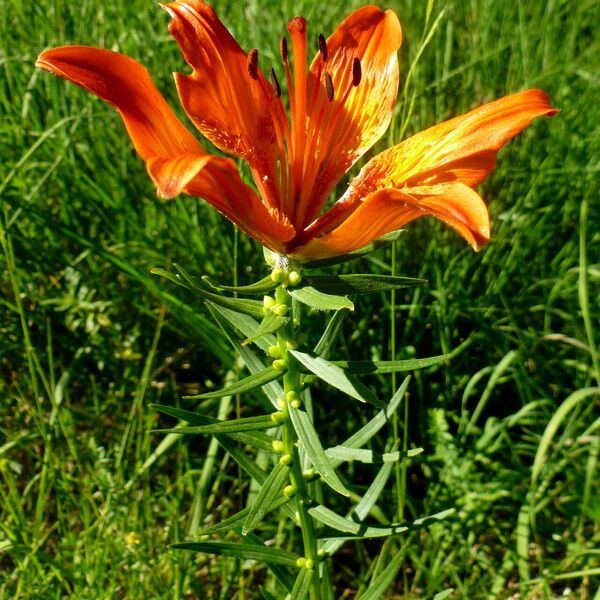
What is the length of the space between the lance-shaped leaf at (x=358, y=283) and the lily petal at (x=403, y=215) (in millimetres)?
45

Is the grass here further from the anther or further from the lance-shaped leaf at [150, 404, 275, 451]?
Result: the anther

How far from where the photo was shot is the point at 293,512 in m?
1.39

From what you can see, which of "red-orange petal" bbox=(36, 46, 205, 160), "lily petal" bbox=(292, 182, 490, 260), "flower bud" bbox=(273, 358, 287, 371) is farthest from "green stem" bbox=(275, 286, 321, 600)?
"red-orange petal" bbox=(36, 46, 205, 160)

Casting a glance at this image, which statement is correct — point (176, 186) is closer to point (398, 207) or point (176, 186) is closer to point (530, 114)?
point (398, 207)

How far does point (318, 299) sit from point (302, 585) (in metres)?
0.49

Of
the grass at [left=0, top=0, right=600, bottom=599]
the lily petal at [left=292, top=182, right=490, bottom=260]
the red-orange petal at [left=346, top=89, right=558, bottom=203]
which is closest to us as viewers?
the lily petal at [left=292, top=182, right=490, bottom=260]

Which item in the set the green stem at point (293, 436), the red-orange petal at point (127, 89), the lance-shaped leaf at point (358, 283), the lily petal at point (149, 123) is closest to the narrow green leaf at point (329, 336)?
the green stem at point (293, 436)

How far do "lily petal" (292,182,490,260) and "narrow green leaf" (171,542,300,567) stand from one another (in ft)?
1.55

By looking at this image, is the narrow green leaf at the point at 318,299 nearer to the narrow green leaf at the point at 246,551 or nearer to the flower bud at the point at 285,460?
the flower bud at the point at 285,460

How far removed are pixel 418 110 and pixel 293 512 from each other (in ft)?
4.62

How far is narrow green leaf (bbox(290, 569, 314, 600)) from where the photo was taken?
4.08ft

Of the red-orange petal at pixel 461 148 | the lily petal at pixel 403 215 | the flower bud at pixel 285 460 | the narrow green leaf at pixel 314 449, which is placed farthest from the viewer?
the flower bud at pixel 285 460

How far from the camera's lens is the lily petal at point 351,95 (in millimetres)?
1147

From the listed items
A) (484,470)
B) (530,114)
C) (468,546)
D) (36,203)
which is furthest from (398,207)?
(36,203)
